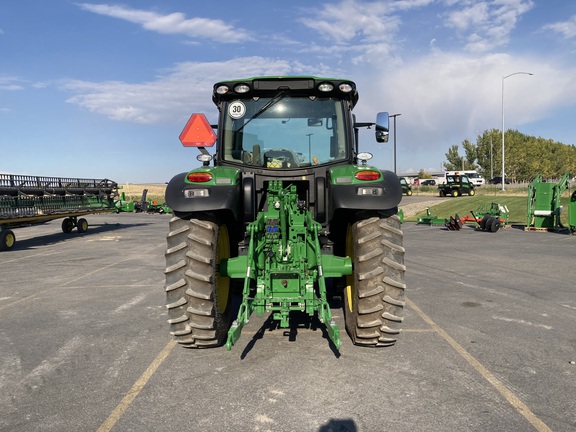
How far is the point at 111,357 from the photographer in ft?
15.1

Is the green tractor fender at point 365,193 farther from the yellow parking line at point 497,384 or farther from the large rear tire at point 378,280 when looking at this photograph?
the yellow parking line at point 497,384

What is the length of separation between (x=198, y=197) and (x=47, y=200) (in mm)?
14955

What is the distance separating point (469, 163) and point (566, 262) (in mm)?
76024

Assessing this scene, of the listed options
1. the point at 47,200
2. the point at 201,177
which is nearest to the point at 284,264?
the point at 201,177

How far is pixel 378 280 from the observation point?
428 cm

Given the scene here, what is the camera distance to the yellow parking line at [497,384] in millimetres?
3195

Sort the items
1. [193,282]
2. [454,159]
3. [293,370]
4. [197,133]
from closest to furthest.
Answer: [293,370], [193,282], [197,133], [454,159]

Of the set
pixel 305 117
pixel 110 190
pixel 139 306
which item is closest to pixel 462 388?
pixel 305 117

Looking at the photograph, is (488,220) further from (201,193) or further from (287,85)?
(201,193)

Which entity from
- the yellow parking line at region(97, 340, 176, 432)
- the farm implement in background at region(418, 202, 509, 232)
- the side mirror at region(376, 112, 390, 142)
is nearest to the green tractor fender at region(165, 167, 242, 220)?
the yellow parking line at region(97, 340, 176, 432)

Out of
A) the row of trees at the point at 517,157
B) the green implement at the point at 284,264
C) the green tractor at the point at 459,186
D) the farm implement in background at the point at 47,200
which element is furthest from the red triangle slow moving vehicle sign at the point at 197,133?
the row of trees at the point at 517,157

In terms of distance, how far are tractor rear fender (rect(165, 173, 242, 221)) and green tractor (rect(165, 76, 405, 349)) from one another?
1 centimetres

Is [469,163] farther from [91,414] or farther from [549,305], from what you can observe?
[91,414]

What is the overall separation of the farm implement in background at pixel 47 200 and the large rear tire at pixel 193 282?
1197cm
